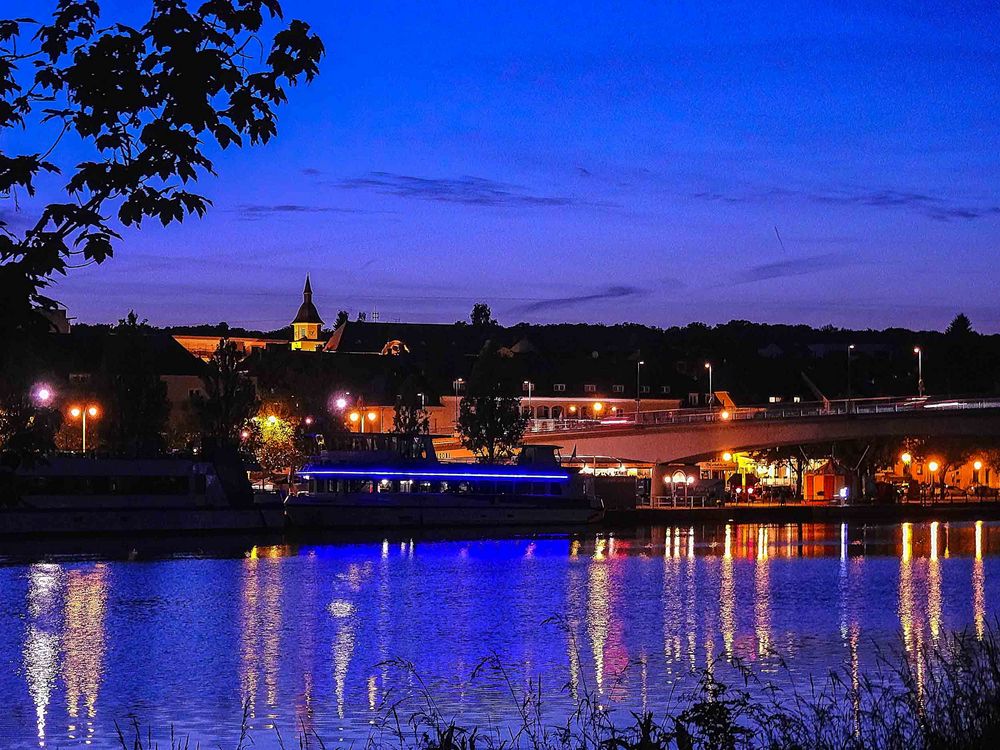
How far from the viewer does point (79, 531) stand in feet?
246

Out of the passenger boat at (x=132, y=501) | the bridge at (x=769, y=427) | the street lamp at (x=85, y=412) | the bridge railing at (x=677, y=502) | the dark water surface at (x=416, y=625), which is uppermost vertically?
the street lamp at (x=85, y=412)

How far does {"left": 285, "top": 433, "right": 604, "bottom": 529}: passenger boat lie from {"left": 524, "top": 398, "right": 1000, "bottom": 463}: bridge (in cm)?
1872

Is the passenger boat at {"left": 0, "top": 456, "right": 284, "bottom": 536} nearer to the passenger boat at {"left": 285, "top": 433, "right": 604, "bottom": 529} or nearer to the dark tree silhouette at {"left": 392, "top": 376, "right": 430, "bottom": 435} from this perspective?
the passenger boat at {"left": 285, "top": 433, "right": 604, "bottom": 529}

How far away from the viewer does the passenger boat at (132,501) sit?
74.9m

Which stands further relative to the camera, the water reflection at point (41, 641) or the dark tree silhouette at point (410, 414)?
the dark tree silhouette at point (410, 414)

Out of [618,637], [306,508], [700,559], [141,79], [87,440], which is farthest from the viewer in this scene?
[87,440]

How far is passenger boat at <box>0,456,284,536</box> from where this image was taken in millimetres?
74938

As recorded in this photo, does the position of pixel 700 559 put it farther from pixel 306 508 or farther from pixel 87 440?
pixel 87 440

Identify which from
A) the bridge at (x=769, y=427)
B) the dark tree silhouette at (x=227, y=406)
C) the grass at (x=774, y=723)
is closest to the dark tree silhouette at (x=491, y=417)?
the bridge at (x=769, y=427)

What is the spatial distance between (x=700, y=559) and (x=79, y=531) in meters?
29.5

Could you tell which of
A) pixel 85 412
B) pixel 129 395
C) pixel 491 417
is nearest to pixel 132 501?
pixel 85 412

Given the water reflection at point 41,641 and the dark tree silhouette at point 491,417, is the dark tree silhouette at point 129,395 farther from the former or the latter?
the water reflection at point 41,641

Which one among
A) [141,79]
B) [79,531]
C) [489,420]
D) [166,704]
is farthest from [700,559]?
[141,79]

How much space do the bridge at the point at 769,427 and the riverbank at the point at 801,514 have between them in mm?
4688
